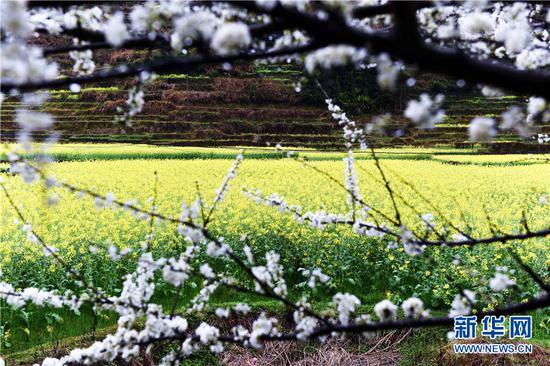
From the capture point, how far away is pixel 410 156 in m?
20.8

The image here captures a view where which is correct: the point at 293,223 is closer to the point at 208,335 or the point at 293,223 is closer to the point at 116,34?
the point at 208,335

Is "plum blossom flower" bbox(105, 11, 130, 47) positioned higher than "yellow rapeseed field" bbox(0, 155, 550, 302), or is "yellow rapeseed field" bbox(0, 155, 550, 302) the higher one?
"plum blossom flower" bbox(105, 11, 130, 47)

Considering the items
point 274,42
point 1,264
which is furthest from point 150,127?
point 274,42

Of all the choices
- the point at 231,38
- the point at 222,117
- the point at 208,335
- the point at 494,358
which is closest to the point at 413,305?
the point at 208,335

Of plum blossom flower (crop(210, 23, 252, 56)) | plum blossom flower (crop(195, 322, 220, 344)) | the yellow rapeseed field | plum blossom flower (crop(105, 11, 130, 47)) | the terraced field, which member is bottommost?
the terraced field

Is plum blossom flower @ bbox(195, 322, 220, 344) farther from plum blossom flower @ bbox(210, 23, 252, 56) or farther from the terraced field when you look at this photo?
the terraced field

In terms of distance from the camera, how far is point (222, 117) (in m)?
34.8

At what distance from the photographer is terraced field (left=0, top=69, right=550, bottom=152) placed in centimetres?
3027

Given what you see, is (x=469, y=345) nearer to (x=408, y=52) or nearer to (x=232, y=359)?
(x=232, y=359)

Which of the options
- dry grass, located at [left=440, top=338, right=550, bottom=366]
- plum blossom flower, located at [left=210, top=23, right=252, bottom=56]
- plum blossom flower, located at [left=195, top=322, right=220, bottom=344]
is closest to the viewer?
plum blossom flower, located at [left=210, top=23, right=252, bottom=56]

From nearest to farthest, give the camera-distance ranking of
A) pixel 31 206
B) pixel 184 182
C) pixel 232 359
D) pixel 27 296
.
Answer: pixel 27 296
pixel 232 359
pixel 31 206
pixel 184 182

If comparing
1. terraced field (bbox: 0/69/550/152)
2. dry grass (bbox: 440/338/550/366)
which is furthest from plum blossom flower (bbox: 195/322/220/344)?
terraced field (bbox: 0/69/550/152)

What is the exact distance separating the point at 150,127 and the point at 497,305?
29.0m

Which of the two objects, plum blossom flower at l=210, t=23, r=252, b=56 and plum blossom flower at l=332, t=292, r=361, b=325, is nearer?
plum blossom flower at l=210, t=23, r=252, b=56
